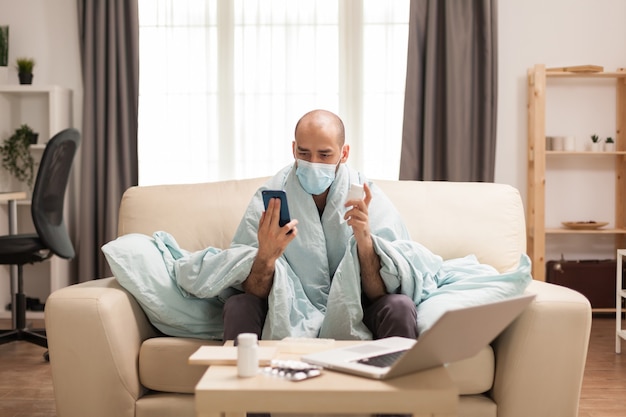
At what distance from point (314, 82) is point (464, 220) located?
7.32ft

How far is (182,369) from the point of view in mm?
2248

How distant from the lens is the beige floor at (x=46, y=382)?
9.57ft

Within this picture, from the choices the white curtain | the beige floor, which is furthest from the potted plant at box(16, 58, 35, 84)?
the beige floor

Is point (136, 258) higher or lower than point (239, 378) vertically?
higher

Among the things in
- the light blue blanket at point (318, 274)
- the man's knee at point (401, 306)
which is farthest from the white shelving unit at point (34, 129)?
the man's knee at point (401, 306)

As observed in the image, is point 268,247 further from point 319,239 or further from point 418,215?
point 418,215

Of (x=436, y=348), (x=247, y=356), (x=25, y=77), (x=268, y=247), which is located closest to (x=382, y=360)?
(x=436, y=348)

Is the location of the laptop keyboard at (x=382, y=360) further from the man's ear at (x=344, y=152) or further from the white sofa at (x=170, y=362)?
the man's ear at (x=344, y=152)

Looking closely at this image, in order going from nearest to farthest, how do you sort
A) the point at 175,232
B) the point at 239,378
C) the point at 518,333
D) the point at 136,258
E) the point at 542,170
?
the point at 239,378, the point at 518,333, the point at 136,258, the point at 175,232, the point at 542,170

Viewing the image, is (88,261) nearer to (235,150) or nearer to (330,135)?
(235,150)

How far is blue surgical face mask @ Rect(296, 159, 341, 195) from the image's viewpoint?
2.46m

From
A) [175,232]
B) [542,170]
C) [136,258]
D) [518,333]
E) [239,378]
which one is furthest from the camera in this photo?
[542,170]

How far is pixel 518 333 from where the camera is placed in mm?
2154

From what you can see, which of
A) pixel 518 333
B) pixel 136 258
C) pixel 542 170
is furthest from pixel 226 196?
pixel 542 170
